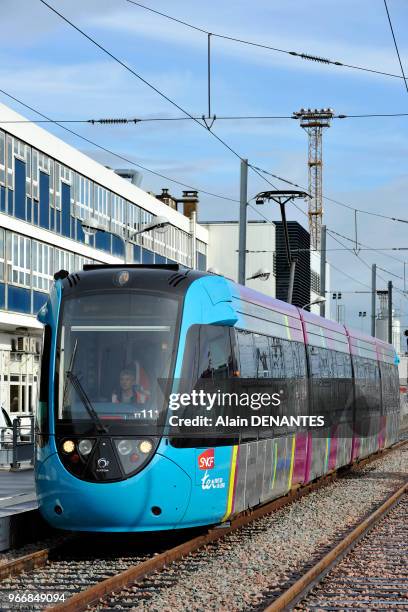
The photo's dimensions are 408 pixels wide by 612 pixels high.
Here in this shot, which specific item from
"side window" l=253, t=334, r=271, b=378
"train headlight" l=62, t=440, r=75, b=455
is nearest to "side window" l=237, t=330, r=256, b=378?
"side window" l=253, t=334, r=271, b=378

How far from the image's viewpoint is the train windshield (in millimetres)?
12336

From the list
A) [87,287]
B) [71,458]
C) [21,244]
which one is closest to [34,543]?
[71,458]

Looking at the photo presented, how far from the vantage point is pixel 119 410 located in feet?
40.5

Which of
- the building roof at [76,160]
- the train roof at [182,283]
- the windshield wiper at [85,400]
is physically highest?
the building roof at [76,160]

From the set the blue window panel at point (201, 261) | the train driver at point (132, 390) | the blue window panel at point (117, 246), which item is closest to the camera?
the train driver at point (132, 390)

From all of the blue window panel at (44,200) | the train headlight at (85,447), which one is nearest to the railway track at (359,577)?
the train headlight at (85,447)

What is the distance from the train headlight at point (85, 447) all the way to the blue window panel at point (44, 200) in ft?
95.3

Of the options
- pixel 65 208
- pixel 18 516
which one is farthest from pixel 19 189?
→ pixel 18 516

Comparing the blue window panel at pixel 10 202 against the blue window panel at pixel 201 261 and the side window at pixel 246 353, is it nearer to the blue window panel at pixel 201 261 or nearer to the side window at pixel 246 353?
the side window at pixel 246 353

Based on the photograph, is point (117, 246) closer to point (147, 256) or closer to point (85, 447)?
point (147, 256)

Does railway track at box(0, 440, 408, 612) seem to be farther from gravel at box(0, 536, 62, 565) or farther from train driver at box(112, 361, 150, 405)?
train driver at box(112, 361, 150, 405)

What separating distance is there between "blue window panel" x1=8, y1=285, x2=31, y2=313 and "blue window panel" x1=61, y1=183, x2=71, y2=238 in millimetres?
4246

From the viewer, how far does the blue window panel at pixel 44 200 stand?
134 ft

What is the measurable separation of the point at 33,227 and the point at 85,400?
28.0 m
